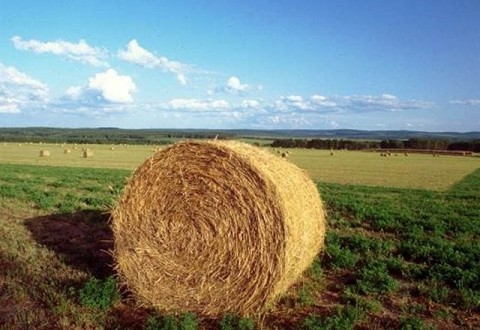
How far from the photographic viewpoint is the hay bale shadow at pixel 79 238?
980 cm

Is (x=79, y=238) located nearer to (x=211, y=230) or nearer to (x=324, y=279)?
(x=211, y=230)

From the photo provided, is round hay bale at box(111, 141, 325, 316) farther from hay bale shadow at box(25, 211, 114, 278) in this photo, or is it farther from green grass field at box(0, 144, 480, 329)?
hay bale shadow at box(25, 211, 114, 278)

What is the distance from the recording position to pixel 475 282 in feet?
28.0

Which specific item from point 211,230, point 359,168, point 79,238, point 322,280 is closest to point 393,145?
point 359,168

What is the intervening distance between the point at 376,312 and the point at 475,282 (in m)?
2.08

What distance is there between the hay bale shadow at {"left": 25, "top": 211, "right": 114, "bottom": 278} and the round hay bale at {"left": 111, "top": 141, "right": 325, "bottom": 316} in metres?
0.71

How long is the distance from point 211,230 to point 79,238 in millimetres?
4990

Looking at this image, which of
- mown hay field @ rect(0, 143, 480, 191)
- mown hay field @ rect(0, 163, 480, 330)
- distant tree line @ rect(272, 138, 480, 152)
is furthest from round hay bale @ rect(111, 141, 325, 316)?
distant tree line @ rect(272, 138, 480, 152)

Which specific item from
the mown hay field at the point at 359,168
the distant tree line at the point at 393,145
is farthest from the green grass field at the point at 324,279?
the distant tree line at the point at 393,145

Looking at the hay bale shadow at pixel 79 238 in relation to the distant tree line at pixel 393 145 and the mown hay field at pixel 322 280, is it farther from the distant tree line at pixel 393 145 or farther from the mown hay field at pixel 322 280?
the distant tree line at pixel 393 145

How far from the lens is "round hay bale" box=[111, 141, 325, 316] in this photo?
7562mm

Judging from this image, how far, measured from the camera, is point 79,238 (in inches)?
470

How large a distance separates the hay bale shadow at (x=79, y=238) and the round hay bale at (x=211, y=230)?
2.32 feet

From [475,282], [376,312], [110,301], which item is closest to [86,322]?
[110,301]
